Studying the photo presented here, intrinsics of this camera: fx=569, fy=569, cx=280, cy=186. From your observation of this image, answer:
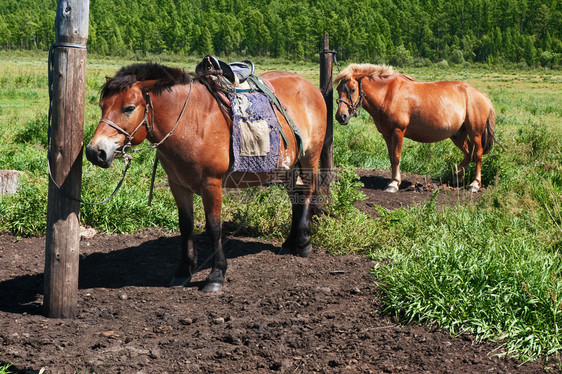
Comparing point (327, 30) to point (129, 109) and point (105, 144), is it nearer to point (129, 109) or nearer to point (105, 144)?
point (129, 109)

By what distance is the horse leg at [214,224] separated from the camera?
4.90m

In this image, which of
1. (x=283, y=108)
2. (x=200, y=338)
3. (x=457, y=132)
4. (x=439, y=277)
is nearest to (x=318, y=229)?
(x=283, y=108)

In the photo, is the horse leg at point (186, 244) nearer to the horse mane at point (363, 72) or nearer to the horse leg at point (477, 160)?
the horse mane at point (363, 72)

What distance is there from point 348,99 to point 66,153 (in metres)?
5.75

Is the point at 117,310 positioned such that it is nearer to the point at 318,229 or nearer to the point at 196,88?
the point at 196,88

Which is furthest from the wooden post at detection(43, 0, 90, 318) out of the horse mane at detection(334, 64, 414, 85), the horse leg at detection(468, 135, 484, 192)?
the horse leg at detection(468, 135, 484, 192)

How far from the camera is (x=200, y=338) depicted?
4.02 meters

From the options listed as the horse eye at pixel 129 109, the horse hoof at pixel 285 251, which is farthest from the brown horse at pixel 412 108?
the horse eye at pixel 129 109

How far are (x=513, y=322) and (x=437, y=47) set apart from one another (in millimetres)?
122450

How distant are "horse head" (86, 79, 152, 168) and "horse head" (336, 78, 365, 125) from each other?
4.88 meters

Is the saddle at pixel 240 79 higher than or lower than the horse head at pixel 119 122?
higher

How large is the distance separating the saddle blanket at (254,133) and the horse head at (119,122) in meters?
0.84

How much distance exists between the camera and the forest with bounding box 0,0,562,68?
311 feet

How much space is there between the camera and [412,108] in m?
9.62
